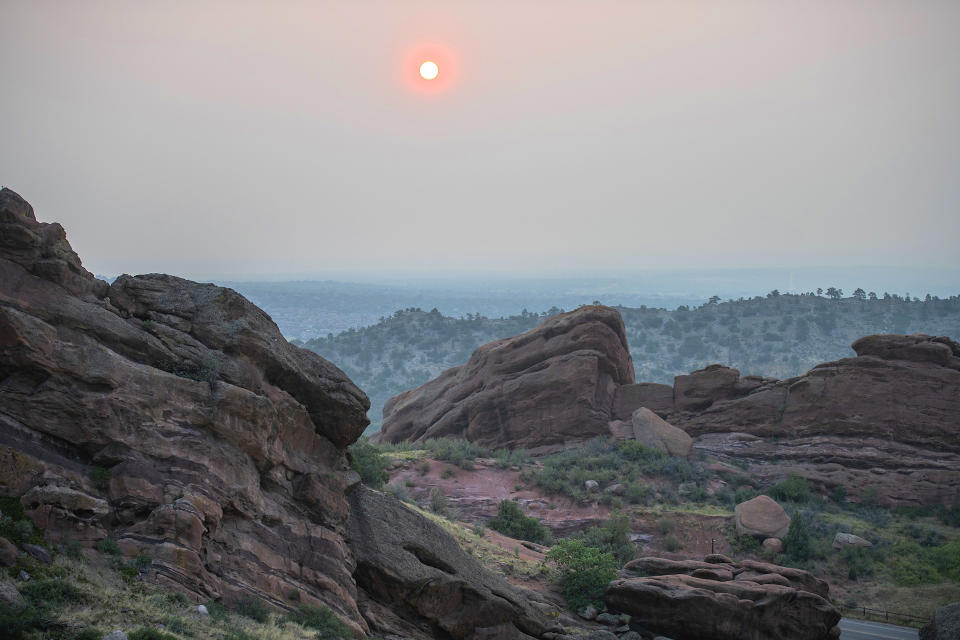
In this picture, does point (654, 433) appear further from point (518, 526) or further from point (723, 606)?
point (723, 606)

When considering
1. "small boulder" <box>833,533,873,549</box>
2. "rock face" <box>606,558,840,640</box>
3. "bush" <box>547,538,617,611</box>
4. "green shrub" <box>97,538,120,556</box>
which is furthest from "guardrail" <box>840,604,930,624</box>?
"green shrub" <box>97,538,120,556</box>

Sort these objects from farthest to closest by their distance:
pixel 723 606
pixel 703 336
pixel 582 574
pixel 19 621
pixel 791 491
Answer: pixel 703 336, pixel 791 491, pixel 582 574, pixel 723 606, pixel 19 621

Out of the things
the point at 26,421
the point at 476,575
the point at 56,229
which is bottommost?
the point at 476,575

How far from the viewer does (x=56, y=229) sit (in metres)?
13.2

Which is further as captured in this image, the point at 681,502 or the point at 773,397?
the point at 773,397

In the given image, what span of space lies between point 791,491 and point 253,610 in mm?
32011

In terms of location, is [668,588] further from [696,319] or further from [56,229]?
[696,319]

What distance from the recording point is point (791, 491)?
36312 mm

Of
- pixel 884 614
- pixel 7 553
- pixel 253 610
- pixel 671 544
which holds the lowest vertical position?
pixel 884 614

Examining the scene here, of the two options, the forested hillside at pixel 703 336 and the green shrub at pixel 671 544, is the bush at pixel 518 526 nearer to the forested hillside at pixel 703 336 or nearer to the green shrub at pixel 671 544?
the green shrub at pixel 671 544

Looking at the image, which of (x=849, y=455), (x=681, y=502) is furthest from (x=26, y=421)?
(x=849, y=455)

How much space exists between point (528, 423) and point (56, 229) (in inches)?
1368

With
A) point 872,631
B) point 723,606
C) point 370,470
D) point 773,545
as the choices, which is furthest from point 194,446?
point 773,545

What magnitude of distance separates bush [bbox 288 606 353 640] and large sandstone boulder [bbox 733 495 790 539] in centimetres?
2399
